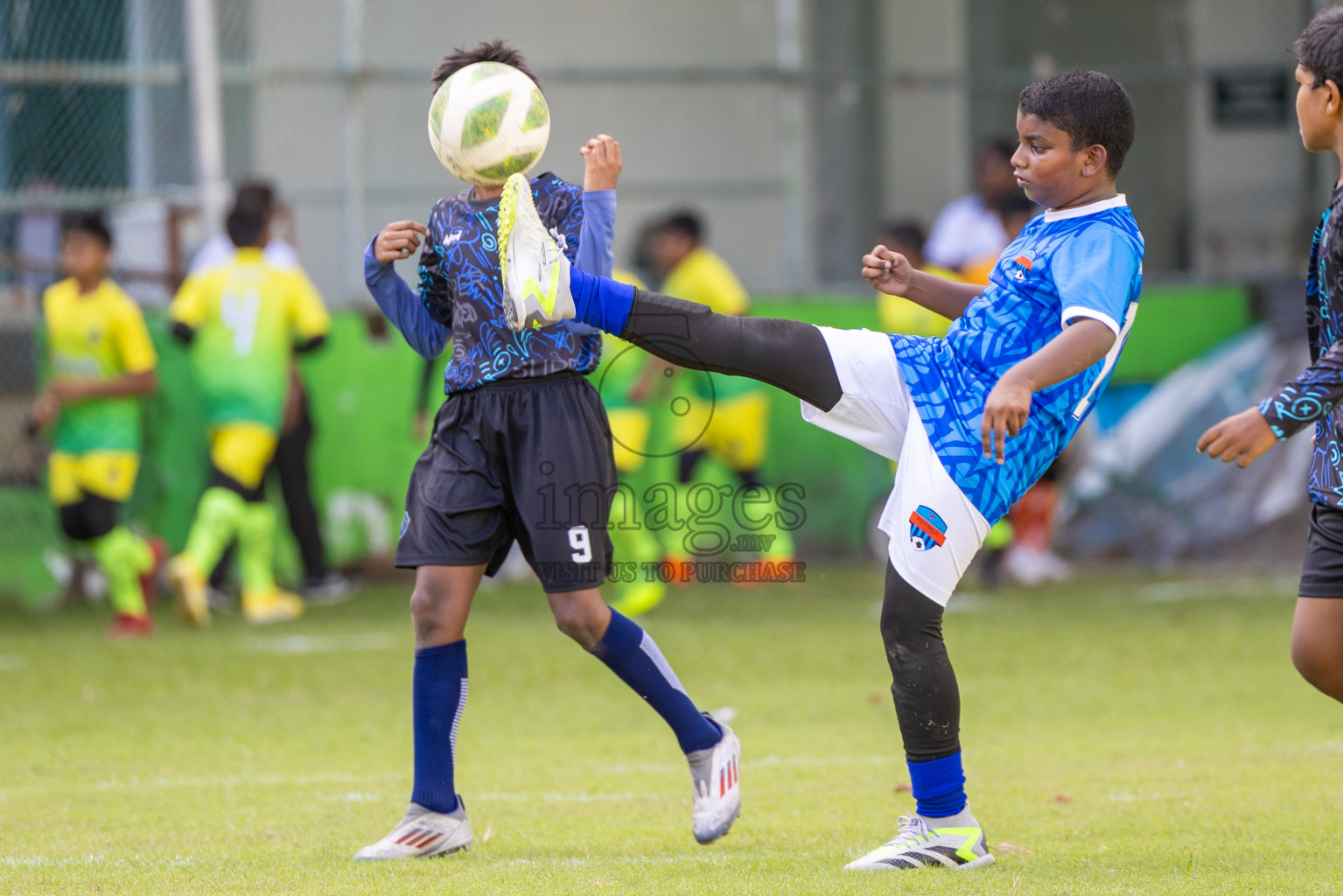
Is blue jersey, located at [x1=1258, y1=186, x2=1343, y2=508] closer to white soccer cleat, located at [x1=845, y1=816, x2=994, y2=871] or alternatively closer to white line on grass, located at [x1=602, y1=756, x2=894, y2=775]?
white soccer cleat, located at [x1=845, y1=816, x2=994, y2=871]

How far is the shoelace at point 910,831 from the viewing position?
165 inches

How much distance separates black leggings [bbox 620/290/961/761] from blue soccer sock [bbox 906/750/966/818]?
0.03 meters

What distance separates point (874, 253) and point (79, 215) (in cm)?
740

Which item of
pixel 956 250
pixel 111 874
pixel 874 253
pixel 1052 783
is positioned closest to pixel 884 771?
pixel 1052 783

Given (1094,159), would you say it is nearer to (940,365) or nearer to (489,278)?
(940,365)

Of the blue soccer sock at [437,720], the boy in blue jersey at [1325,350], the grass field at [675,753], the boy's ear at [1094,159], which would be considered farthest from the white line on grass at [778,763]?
the boy's ear at [1094,159]

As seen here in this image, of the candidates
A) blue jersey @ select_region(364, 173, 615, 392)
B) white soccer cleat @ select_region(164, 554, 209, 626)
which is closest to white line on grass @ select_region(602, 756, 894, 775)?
blue jersey @ select_region(364, 173, 615, 392)

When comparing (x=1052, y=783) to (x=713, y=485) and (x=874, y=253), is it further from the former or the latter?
(x=713, y=485)

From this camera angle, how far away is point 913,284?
4652 millimetres

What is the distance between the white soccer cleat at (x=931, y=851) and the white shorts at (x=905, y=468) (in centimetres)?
58

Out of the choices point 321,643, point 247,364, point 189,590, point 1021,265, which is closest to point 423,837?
point 1021,265

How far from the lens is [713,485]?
12.0m

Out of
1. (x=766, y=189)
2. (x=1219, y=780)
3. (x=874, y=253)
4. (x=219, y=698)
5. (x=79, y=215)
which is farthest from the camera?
(x=766, y=189)

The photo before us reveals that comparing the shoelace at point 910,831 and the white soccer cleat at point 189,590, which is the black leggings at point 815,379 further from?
the white soccer cleat at point 189,590
